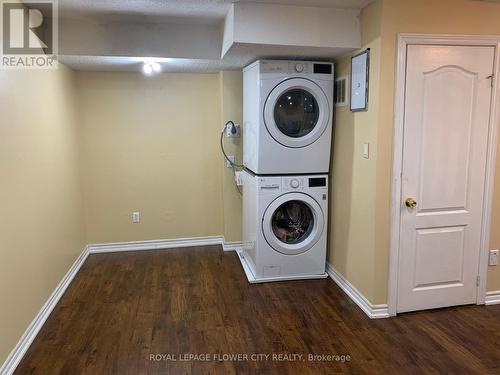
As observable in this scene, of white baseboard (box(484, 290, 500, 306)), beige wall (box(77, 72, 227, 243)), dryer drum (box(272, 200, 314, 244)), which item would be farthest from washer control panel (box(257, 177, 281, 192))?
white baseboard (box(484, 290, 500, 306))

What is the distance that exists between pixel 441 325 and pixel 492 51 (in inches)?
76.9

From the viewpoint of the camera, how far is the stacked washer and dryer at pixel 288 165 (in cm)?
319

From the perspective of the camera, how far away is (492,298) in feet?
9.82

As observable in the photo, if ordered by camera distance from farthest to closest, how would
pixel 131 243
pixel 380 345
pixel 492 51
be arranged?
1. pixel 131 243
2. pixel 492 51
3. pixel 380 345

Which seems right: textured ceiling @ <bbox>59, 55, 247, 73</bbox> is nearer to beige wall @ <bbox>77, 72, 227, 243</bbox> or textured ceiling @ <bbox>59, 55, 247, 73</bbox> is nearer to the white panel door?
beige wall @ <bbox>77, 72, 227, 243</bbox>

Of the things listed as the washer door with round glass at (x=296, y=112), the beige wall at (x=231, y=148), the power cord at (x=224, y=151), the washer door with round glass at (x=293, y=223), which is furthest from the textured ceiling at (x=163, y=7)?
the washer door with round glass at (x=293, y=223)

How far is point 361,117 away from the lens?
285 cm

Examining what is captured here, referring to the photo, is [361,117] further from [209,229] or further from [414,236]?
[209,229]

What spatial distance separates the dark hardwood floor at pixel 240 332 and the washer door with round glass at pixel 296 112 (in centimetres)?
131

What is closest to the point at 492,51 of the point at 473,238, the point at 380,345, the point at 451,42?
the point at 451,42

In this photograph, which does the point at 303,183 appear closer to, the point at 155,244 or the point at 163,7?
the point at 163,7

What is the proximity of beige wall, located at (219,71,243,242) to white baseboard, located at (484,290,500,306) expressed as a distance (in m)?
2.40

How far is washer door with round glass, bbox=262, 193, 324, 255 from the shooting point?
133 inches

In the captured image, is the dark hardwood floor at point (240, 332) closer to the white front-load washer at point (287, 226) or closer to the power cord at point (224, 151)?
the white front-load washer at point (287, 226)
